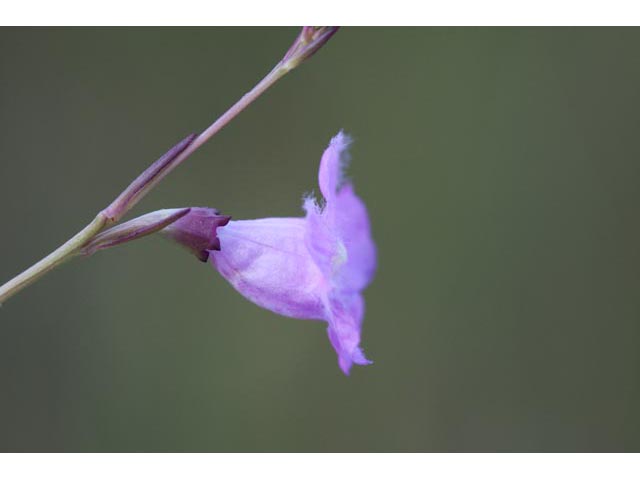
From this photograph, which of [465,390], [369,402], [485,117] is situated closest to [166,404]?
[369,402]

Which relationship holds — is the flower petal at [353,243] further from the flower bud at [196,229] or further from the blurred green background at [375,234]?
the blurred green background at [375,234]

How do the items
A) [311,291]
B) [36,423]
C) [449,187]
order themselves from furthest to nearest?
[449,187]
[36,423]
[311,291]

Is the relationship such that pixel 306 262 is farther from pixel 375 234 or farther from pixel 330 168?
pixel 375 234

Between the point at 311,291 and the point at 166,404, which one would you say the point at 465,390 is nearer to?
the point at 166,404

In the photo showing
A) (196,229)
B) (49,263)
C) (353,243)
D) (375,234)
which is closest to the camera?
(49,263)

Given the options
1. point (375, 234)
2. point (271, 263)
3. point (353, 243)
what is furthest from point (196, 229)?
point (375, 234)
